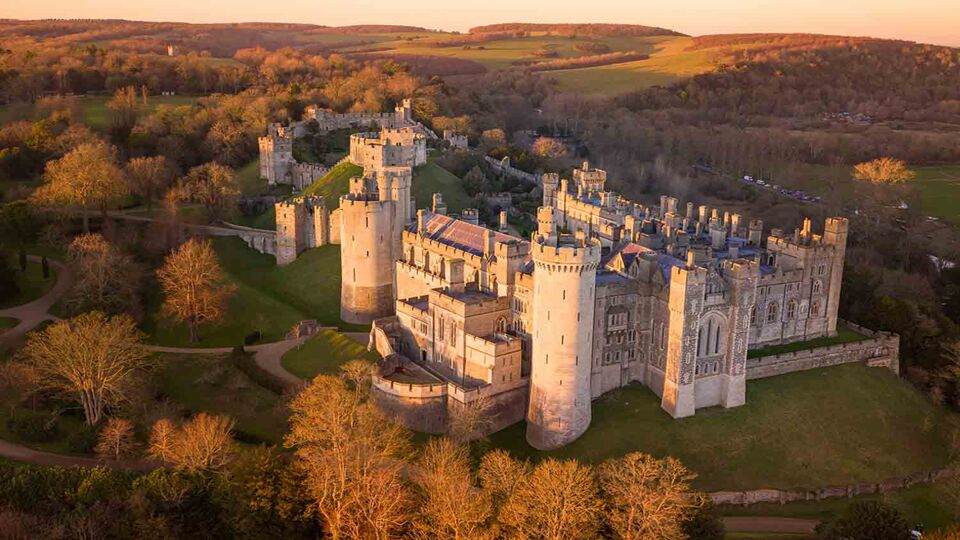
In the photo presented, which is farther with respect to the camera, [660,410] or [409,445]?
[660,410]

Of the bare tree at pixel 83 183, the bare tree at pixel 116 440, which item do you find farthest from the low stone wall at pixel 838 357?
the bare tree at pixel 83 183

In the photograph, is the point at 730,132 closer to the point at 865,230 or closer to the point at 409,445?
the point at 865,230

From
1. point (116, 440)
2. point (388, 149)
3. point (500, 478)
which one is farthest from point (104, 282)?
point (500, 478)

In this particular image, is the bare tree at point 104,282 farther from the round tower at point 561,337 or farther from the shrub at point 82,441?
the round tower at point 561,337

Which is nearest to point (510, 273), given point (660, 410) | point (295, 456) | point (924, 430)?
→ point (660, 410)

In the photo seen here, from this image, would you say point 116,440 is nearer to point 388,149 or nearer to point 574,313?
point 574,313

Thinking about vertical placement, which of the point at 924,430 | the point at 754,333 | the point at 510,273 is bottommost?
the point at 924,430
